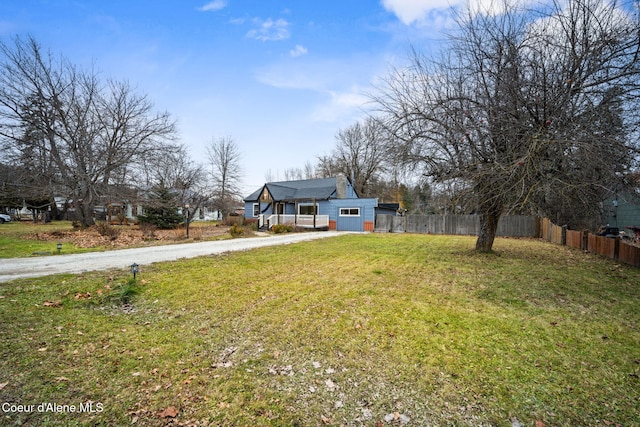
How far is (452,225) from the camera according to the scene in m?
22.5

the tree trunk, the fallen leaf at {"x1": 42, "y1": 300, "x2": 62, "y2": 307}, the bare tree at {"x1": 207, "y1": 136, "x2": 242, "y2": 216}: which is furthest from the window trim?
the fallen leaf at {"x1": 42, "y1": 300, "x2": 62, "y2": 307}

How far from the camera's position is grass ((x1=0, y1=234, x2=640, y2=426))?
231 cm

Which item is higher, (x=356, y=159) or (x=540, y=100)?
(x=356, y=159)

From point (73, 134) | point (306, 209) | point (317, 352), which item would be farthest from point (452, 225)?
point (73, 134)

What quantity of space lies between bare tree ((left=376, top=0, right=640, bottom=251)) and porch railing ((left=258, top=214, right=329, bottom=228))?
54.2ft

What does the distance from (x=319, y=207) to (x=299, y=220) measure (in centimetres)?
223

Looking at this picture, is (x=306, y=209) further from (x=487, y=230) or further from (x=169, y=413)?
(x=169, y=413)

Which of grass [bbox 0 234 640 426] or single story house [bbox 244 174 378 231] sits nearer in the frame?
grass [bbox 0 234 640 426]

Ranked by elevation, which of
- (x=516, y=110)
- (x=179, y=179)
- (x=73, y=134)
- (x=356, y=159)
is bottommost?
(x=516, y=110)

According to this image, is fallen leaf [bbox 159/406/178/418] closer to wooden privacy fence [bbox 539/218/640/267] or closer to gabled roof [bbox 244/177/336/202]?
wooden privacy fence [bbox 539/218/640/267]

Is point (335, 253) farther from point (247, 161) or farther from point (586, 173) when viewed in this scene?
point (247, 161)

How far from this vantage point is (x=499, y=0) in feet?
22.9

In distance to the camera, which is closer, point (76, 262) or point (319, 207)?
→ point (76, 262)

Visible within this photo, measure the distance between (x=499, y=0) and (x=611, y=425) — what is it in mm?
8532
